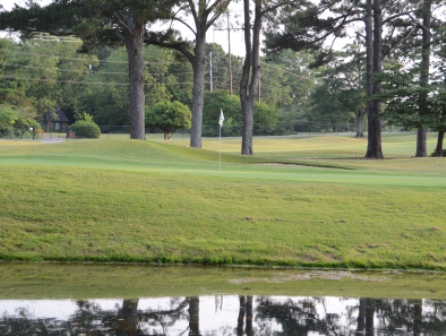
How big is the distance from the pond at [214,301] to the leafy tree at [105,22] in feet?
69.8

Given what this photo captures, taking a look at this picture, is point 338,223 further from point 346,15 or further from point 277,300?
point 346,15

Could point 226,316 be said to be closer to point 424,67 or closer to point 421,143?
point 424,67

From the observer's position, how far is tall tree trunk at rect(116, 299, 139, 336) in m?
7.03

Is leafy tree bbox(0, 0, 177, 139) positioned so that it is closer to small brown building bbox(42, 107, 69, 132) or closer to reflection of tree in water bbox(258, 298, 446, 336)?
reflection of tree in water bbox(258, 298, 446, 336)

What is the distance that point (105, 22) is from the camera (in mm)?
33219

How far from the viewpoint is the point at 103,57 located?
10631 centimetres

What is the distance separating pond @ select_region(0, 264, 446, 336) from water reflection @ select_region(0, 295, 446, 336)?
1cm

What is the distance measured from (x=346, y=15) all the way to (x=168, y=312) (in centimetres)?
3339

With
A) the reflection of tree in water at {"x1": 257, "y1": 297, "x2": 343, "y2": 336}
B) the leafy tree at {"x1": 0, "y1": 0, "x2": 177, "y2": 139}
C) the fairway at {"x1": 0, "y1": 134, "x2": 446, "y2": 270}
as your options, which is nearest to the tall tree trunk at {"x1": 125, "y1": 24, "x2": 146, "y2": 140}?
the leafy tree at {"x1": 0, "y1": 0, "x2": 177, "y2": 139}

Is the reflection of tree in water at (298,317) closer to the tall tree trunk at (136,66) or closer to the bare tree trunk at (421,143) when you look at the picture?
the tall tree trunk at (136,66)

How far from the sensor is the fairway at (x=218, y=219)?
12031 mm

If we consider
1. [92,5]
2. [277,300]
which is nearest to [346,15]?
[92,5]

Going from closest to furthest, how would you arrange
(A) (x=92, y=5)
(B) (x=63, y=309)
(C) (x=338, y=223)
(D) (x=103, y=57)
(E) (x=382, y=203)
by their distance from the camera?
(B) (x=63, y=309), (C) (x=338, y=223), (E) (x=382, y=203), (A) (x=92, y=5), (D) (x=103, y=57)

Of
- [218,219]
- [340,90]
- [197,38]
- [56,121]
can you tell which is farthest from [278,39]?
[56,121]
